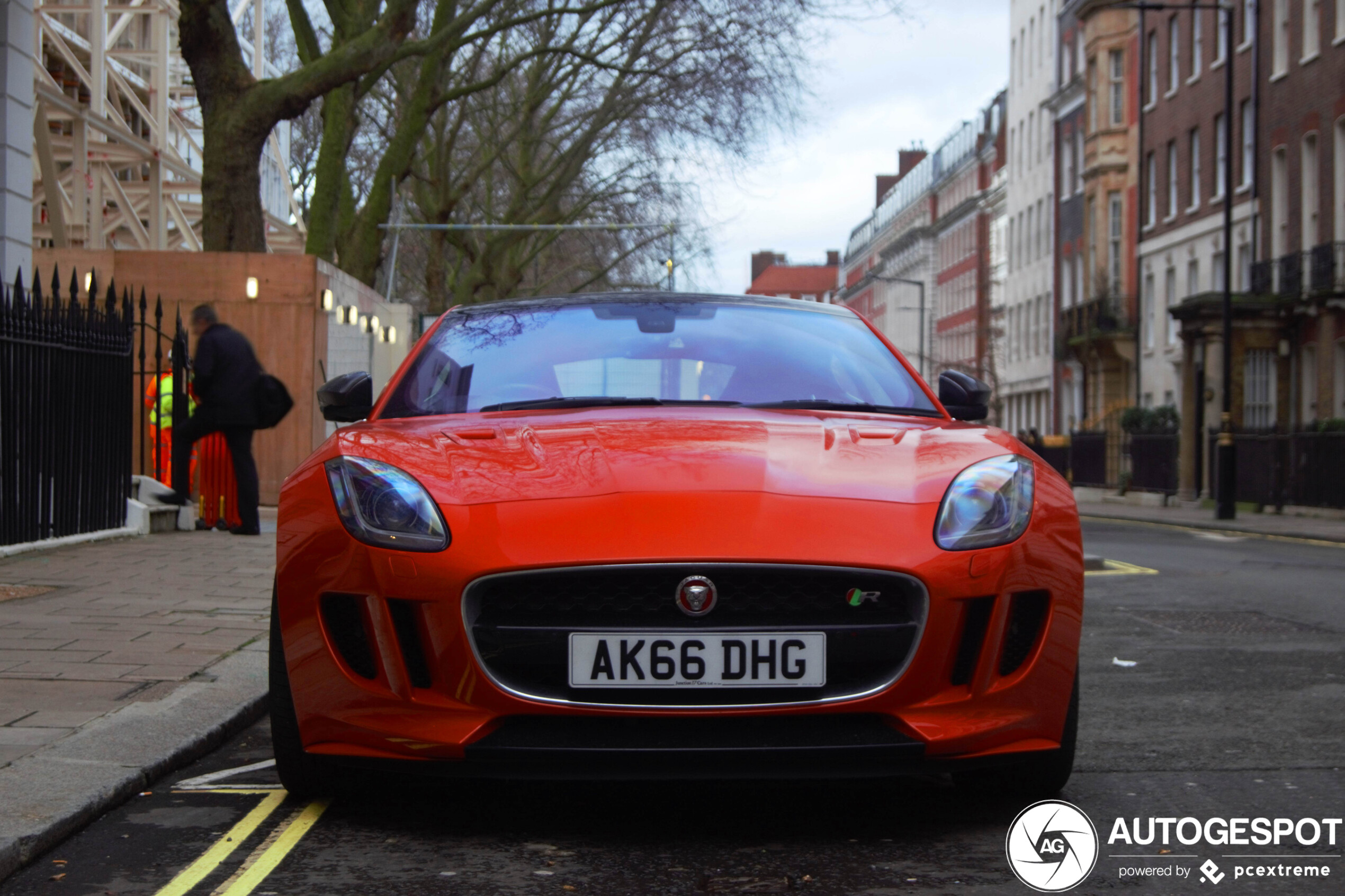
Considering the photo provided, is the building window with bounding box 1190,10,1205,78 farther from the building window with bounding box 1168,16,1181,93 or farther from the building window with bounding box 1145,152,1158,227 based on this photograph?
the building window with bounding box 1145,152,1158,227

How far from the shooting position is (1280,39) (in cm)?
3909

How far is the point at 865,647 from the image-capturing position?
13.1 feet

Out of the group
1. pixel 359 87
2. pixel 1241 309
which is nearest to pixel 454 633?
pixel 359 87

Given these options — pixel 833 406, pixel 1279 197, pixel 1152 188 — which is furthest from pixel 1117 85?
pixel 833 406

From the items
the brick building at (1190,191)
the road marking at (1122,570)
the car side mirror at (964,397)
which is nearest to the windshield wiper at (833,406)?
the car side mirror at (964,397)

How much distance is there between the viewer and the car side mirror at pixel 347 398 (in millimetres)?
5531

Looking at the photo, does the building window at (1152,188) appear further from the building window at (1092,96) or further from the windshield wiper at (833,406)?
the windshield wiper at (833,406)

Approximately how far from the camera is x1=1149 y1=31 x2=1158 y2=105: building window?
48.6 meters

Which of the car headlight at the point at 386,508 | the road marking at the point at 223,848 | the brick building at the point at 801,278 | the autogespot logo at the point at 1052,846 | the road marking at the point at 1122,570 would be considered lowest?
the road marking at the point at 223,848

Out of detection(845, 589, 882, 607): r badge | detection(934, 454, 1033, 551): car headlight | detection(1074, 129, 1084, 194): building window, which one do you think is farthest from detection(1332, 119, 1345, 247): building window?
detection(845, 589, 882, 607): r badge

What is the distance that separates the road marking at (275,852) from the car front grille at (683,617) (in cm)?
67

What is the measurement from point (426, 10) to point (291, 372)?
32.3 ft

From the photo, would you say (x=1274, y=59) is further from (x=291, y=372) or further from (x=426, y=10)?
(x=291, y=372)

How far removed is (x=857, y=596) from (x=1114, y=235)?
52.5 m
